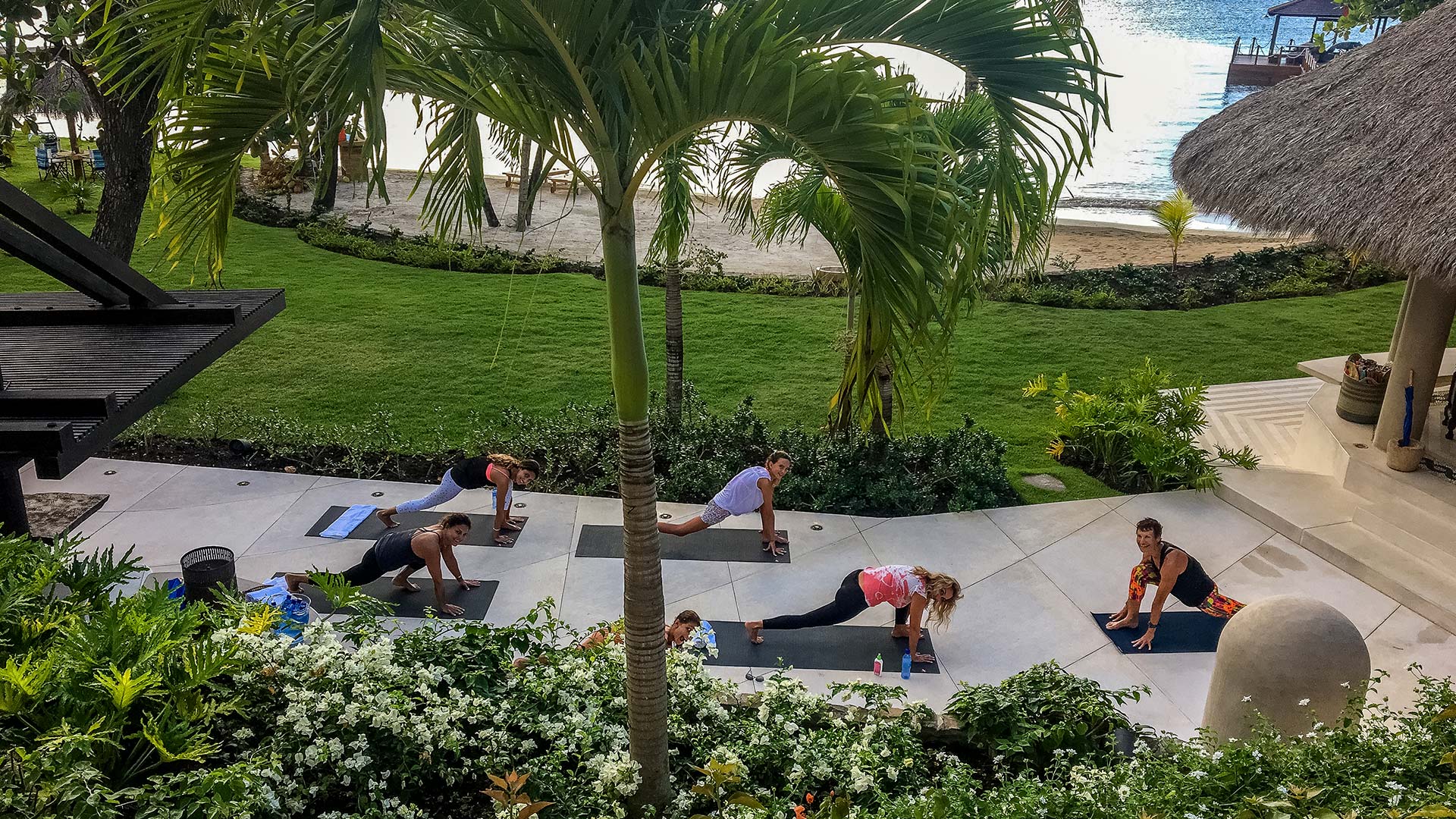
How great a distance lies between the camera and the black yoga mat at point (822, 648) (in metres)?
6.71

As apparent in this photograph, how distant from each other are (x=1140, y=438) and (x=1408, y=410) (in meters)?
2.09

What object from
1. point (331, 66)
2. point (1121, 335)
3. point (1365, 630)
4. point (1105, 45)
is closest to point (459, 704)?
point (331, 66)

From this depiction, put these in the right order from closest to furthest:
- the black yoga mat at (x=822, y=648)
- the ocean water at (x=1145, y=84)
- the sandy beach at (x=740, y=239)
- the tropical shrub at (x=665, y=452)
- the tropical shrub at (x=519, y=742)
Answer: the tropical shrub at (x=519, y=742)
the black yoga mat at (x=822, y=648)
the tropical shrub at (x=665, y=452)
the sandy beach at (x=740, y=239)
the ocean water at (x=1145, y=84)

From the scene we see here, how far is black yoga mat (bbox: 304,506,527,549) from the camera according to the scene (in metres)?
8.24

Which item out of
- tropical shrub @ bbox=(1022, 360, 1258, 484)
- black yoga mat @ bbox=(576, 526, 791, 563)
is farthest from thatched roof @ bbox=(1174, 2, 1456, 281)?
black yoga mat @ bbox=(576, 526, 791, 563)

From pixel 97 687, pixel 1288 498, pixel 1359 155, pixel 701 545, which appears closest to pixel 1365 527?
pixel 1288 498

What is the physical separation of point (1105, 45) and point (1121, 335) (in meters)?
85.3

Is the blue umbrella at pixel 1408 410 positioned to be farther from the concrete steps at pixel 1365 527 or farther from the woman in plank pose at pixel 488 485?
the woman in plank pose at pixel 488 485

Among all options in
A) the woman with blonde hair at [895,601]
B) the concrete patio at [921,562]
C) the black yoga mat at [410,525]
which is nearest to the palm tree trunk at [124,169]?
the concrete patio at [921,562]

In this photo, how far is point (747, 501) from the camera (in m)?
8.26

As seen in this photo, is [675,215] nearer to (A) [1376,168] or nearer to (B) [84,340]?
(B) [84,340]

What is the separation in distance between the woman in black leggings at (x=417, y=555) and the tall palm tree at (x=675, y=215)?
8.42ft

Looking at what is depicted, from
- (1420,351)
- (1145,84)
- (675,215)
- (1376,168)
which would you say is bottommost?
(1420,351)

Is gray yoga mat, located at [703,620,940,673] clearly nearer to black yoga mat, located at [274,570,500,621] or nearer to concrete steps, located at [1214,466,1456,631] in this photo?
black yoga mat, located at [274,570,500,621]
